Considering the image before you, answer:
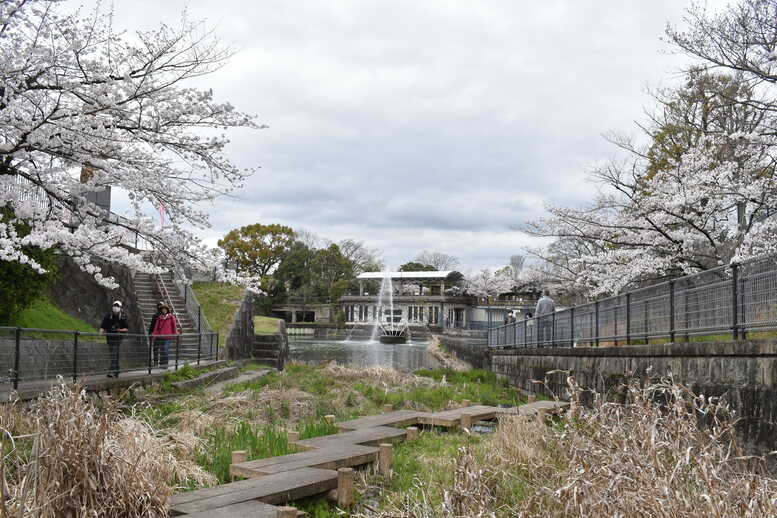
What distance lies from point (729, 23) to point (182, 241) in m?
12.1

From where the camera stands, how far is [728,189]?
14.9 meters

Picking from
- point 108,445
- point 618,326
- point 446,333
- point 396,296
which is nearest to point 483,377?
point 618,326

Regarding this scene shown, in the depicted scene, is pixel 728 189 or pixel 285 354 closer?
pixel 728 189

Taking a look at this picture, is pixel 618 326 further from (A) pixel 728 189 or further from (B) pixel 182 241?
(B) pixel 182 241

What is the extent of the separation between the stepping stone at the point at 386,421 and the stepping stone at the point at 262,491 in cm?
232

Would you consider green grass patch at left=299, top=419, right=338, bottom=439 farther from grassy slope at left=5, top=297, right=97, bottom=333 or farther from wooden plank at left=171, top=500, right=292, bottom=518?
grassy slope at left=5, top=297, right=97, bottom=333

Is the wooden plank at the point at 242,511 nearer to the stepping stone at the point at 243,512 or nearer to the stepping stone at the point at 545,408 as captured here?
the stepping stone at the point at 243,512

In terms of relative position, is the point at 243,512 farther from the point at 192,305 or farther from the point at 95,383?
the point at 192,305

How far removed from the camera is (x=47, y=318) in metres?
15.9

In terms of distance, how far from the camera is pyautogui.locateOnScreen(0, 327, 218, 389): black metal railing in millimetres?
9219

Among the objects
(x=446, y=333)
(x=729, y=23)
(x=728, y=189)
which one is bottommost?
(x=446, y=333)

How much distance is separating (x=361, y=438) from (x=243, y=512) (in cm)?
263

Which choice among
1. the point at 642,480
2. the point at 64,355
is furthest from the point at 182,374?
the point at 642,480

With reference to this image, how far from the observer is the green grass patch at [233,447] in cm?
595
